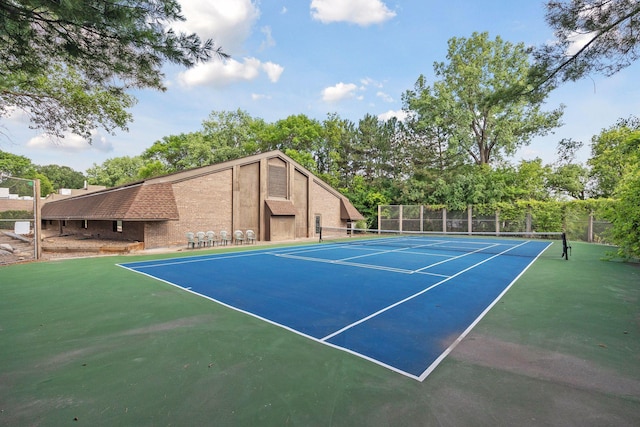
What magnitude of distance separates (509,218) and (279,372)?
104 ft

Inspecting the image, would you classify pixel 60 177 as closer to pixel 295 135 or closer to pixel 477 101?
pixel 295 135

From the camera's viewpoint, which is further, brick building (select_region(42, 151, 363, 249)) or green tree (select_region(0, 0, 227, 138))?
brick building (select_region(42, 151, 363, 249))

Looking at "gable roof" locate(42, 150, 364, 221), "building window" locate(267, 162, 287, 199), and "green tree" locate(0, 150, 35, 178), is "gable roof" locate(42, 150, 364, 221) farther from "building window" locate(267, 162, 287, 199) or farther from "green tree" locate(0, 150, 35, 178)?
"green tree" locate(0, 150, 35, 178)

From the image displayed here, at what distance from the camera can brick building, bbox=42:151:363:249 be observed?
750 inches

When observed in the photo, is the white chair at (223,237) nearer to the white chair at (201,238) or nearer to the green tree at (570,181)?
the white chair at (201,238)

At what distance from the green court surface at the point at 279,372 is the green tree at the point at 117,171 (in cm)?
7097

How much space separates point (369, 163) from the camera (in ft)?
147

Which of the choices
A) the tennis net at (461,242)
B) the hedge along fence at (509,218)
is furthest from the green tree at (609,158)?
the tennis net at (461,242)

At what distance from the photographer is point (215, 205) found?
2272cm

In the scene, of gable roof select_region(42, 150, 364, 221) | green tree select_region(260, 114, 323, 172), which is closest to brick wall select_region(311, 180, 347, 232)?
gable roof select_region(42, 150, 364, 221)

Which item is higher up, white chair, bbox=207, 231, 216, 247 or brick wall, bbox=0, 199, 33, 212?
brick wall, bbox=0, 199, 33, 212

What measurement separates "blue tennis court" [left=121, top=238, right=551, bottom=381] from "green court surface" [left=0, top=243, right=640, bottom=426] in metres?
0.38

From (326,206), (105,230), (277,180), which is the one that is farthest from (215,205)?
(326,206)

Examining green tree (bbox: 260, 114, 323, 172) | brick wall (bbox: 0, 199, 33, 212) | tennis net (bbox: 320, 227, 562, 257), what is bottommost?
tennis net (bbox: 320, 227, 562, 257)
